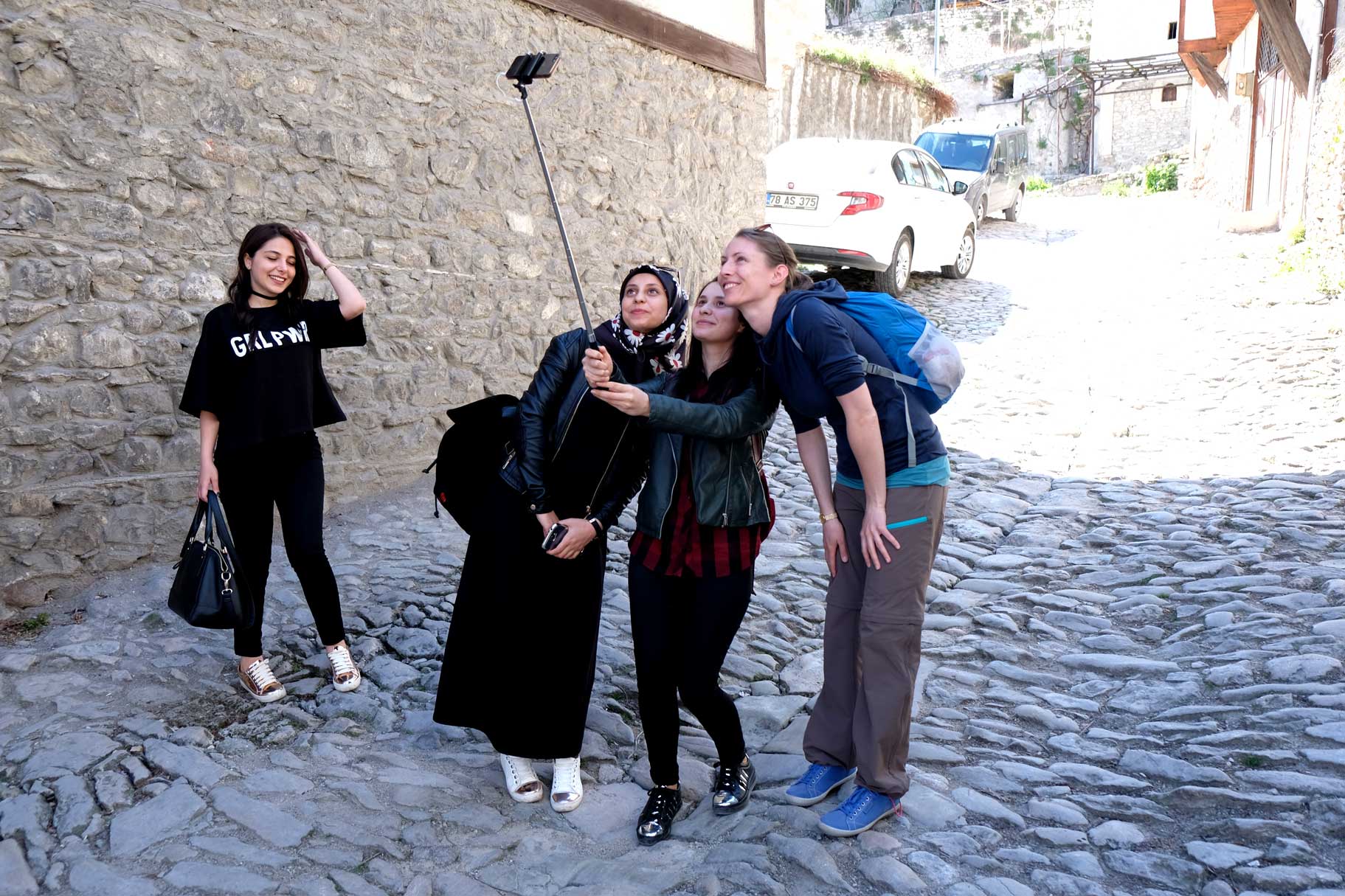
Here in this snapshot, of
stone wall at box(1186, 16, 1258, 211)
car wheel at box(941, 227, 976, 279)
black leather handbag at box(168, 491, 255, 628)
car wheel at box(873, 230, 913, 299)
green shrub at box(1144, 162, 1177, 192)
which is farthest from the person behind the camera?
green shrub at box(1144, 162, 1177, 192)

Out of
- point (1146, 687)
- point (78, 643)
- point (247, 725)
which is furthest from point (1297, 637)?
point (78, 643)

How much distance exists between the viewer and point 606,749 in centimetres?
379

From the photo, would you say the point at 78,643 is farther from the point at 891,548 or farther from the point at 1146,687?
the point at 1146,687

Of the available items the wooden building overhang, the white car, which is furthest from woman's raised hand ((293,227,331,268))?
the wooden building overhang

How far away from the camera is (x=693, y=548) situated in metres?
2.98

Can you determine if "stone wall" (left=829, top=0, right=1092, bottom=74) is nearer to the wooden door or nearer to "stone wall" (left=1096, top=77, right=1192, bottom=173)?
"stone wall" (left=1096, top=77, right=1192, bottom=173)

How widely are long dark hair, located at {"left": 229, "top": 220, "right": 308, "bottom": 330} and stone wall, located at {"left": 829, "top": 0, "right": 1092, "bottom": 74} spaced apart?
116 feet

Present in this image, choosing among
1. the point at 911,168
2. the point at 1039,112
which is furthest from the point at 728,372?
the point at 1039,112

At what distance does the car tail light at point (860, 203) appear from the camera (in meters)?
11.1

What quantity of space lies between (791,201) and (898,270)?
1.56 metres

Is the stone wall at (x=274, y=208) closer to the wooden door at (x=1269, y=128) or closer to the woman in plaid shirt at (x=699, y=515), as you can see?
the woman in plaid shirt at (x=699, y=515)

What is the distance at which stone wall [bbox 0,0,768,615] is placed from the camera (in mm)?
4539

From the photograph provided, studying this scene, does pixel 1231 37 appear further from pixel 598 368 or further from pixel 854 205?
pixel 598 368

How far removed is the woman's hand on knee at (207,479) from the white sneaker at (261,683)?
73cm
